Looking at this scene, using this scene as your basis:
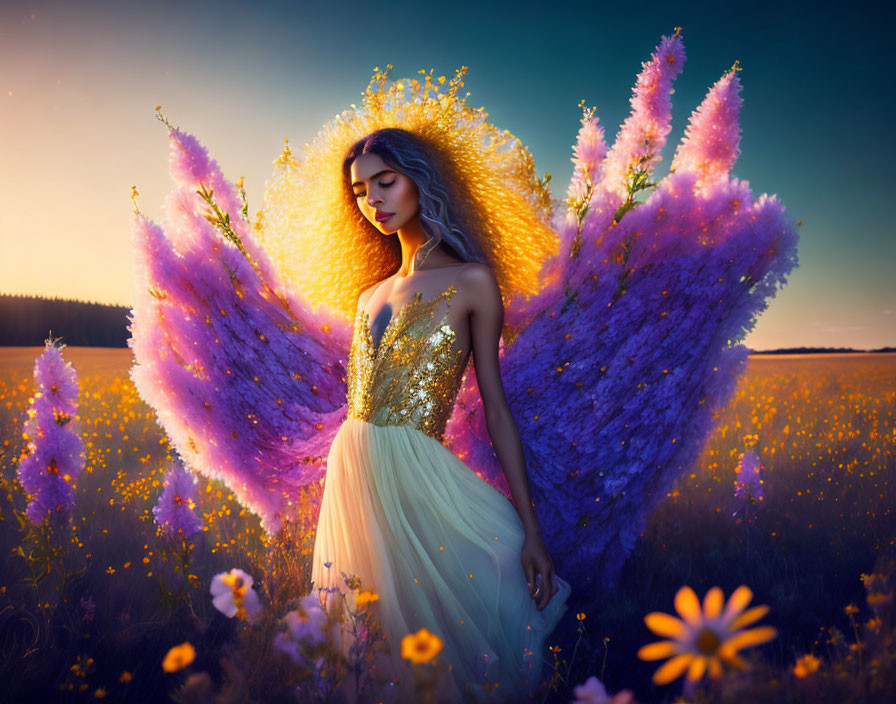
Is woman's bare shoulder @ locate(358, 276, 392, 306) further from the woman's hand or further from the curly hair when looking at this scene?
the woman's hand

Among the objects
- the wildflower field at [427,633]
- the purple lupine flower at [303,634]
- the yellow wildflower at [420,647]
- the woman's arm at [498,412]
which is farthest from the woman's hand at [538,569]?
the yellow wildflower at [420,647]

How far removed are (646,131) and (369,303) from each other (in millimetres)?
1809

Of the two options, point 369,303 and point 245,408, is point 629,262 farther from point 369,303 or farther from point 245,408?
point 245,408

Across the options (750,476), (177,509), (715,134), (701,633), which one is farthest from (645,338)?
(177,509)

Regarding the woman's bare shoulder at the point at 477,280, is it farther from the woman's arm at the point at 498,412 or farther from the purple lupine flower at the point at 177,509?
the purple lupine flower at the point at 177,509

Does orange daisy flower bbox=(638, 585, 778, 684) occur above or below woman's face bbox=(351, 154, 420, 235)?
below

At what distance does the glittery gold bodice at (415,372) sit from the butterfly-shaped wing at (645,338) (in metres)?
0.44

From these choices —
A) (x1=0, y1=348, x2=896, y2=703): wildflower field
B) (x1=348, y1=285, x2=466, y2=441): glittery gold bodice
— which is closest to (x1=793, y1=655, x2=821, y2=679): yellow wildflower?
(x1=0, y1=348, x2=896, y2=703): wildflower field

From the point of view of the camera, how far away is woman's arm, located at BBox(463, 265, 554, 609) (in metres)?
2.28

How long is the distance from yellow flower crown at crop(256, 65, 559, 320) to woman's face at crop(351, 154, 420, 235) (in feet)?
1.05

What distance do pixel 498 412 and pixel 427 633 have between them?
4.71ft

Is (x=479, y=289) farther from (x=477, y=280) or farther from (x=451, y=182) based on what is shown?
(x=451, y=182)

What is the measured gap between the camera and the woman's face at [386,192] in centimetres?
275

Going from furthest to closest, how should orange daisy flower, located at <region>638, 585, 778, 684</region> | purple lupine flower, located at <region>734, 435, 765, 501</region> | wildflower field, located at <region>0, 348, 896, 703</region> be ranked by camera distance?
purple lupine flower, located at <region>734, 435, 765, 501</region> < wildflower field, located at <region>0, 348, 896, 703</region> < orange daisy flower, located at <region>638, 585, 778, 684</region>
